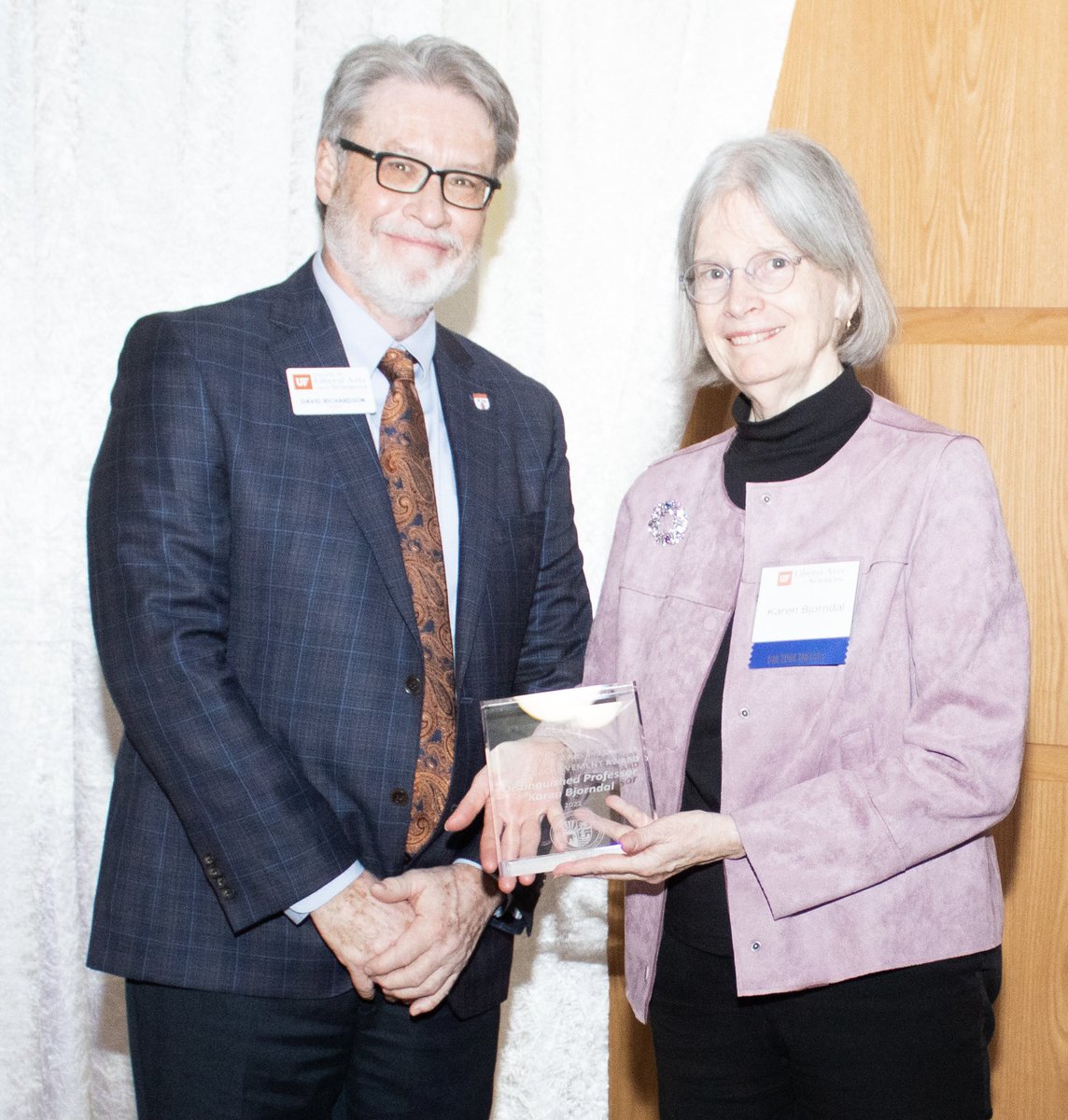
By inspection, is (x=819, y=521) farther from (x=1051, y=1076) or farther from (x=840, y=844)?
(x=1051, y=1076)

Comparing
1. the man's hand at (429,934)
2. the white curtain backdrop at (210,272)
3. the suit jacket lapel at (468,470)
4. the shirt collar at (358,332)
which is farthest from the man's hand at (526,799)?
the white curtain backdrop at (210,272)

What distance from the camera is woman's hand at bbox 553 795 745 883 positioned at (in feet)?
4.90

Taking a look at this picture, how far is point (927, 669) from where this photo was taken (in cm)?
146

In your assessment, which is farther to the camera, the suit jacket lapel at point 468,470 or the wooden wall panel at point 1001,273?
the wooden wall panel at point 1001,273

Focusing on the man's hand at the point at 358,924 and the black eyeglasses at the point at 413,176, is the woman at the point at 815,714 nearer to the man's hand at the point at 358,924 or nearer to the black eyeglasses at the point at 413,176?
the man's hand at the point at 358,924

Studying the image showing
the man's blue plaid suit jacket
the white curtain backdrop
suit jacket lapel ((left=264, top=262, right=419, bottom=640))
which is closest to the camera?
the man's blue plaid suit jacket

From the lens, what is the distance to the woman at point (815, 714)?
145 cm

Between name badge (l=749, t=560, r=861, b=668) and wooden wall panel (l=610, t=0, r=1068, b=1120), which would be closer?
name badge (l=749, t=560, r=861, b=668)

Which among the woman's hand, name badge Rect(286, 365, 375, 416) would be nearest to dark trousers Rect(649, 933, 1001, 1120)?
the woman's hand

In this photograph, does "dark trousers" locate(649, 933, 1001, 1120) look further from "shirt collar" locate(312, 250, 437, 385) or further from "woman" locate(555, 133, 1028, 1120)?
"shirt collar" locate(312, 250, 437, 385)

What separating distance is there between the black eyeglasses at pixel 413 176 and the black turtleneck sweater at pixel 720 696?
64 centimetres

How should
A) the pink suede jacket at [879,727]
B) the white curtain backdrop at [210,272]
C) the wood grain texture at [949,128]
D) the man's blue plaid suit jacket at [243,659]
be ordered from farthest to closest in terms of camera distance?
1. the white curtain backdrop at [210,272]
2. the wood grain texture at [949,128]
3. the man's blue plaid suit jacket at [243,659]
4. the pink suede jacket at [879,727]

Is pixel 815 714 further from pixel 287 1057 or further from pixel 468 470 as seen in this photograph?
pixel 287 1057

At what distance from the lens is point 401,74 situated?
1.87 m
